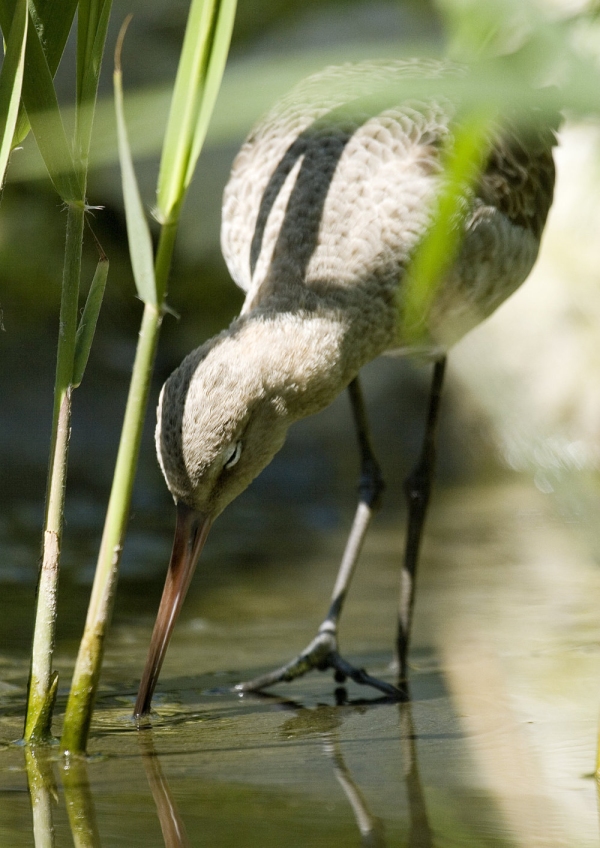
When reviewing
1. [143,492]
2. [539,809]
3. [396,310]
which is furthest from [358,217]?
[143,492]

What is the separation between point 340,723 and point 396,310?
137 cm

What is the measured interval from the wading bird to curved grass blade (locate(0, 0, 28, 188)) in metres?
0.79

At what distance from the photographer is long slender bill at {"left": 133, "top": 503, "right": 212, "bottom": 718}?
2.87 m

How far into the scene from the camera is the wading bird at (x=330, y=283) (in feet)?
9.64

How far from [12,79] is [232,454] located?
120 cm

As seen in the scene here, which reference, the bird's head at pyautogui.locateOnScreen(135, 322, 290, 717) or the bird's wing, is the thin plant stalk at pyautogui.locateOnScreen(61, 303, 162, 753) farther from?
the bird's wing

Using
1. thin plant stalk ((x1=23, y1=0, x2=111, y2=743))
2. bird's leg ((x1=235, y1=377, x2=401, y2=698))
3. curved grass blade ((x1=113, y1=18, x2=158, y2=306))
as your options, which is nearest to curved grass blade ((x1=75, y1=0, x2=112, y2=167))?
thin plant stalk ((x1=23, y1=0, x2=111, y2=743))

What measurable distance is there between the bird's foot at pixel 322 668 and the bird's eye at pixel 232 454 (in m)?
0.70

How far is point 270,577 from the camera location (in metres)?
4.73

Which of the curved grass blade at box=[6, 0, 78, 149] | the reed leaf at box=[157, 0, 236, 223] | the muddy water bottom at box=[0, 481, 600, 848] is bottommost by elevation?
the muddy water bottom at box=[0, 481, 600, 848]

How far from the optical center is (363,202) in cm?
360

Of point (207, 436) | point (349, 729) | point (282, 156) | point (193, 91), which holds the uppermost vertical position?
point (282, 156)

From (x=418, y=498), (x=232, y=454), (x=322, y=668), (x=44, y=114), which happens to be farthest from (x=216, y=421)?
(x=418, y=498)

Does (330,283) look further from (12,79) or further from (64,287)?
(12,79)
